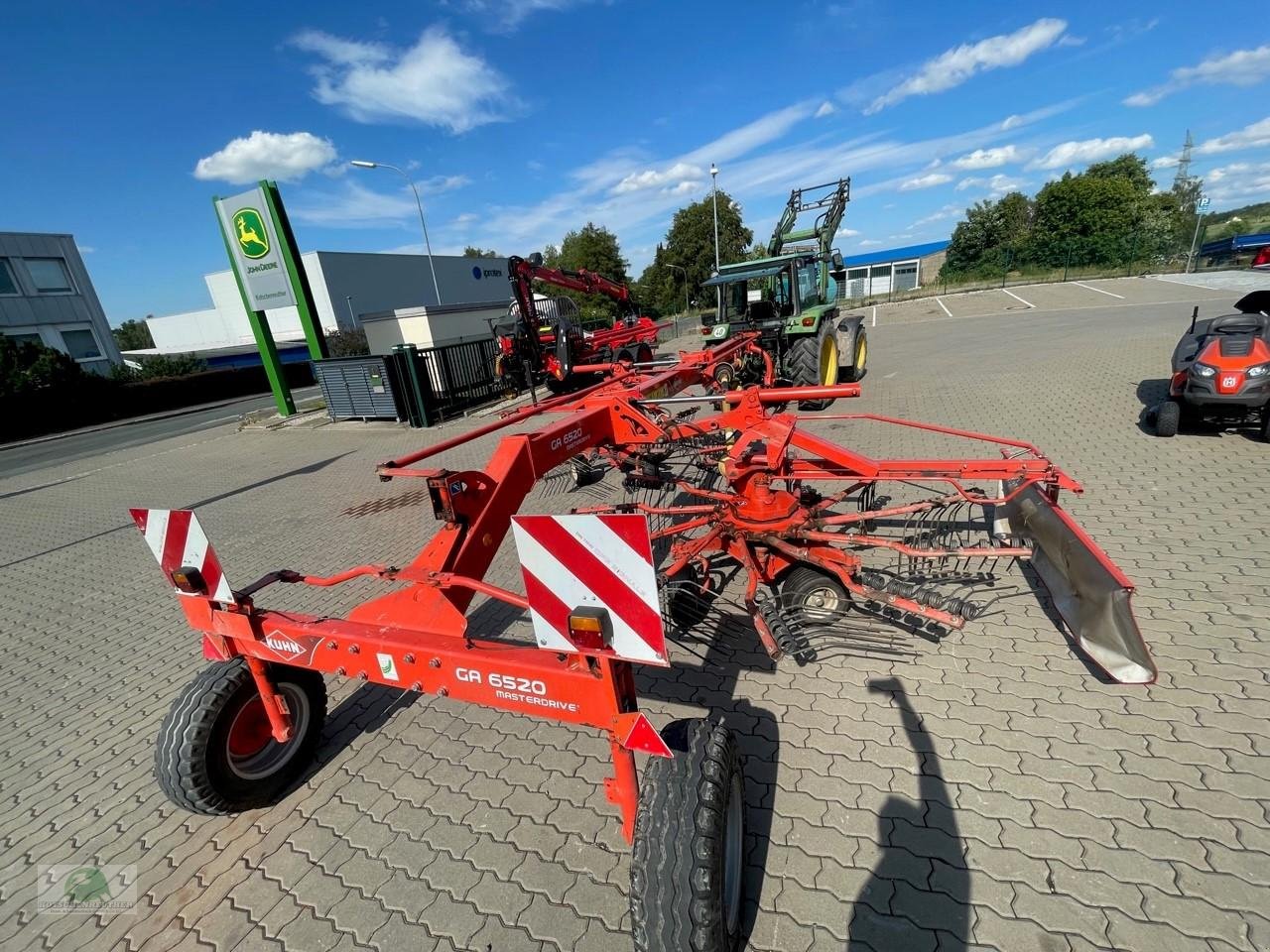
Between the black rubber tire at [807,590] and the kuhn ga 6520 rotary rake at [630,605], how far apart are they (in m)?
0.01

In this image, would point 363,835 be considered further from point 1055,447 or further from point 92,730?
point 1055,447

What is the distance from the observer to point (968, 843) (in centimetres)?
212

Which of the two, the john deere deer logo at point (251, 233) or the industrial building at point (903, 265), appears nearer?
the john deere deer logo at point (251, 233)

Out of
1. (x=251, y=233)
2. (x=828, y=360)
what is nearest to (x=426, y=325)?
(x=251, y=233)

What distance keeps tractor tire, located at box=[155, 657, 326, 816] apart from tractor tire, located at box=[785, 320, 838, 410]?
769 cm

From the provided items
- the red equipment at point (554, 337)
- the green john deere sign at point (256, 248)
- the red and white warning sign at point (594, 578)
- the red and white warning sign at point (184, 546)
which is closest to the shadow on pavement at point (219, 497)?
the red equipment at point (554, 337)

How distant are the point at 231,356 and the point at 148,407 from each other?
1790 centimetres

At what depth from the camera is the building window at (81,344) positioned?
84.9 ft

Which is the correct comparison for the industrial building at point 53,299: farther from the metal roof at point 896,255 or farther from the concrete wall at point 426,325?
the metal roof at point 896,255

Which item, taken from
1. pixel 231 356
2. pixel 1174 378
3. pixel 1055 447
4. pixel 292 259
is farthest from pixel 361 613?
pixel 231 356

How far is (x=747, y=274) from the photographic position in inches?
388

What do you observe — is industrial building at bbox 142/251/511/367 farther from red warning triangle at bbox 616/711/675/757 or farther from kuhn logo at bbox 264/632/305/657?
red warning triangle at bbox 616/711/675/757

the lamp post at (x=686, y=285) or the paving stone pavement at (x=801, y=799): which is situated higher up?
the lamp post at (x=686, y=285)

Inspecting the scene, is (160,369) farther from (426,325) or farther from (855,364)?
(855,364)
